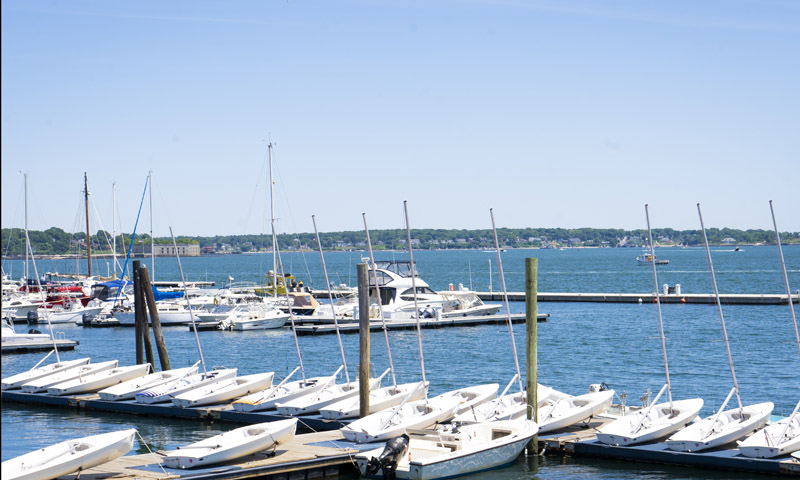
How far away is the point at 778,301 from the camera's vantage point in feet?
233

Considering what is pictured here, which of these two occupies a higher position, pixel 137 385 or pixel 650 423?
pixel 137 385

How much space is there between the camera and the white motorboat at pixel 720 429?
21062 mm

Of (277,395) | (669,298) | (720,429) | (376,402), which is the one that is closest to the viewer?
(720,429)

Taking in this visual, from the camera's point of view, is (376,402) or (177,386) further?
(177,386)

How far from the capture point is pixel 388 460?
1991 centimetres

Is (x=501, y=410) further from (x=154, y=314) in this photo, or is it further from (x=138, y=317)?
(x=138, y=317)

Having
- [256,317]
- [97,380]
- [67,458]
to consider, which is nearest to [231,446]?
[67,458]

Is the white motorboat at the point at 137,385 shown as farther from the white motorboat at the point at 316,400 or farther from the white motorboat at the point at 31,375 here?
the white motorboat at the point at 316,400

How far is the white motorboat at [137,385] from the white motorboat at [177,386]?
296 millimetres

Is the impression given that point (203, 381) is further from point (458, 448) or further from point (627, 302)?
point (627, 302)

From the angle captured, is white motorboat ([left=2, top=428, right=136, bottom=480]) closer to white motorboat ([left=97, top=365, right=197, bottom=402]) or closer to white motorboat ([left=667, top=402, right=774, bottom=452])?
white motorboat ([left=97, top=365, right=197, bottom=402])

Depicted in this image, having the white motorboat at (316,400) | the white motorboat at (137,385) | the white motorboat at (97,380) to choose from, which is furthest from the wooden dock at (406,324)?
the white motorboat at (316,400)

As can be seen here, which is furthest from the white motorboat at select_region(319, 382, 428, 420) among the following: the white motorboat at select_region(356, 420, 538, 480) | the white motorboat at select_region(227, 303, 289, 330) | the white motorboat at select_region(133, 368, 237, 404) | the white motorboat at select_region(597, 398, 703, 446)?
the white motorboat at select_region(227, 303, 289, 330)

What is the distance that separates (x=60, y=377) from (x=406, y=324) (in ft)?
97.2
